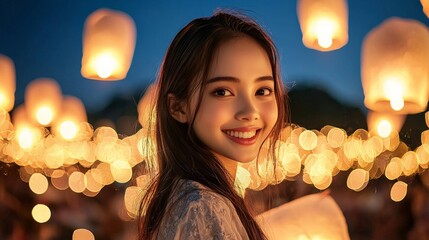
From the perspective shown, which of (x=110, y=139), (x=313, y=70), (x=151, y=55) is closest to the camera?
(x=151, y=55)

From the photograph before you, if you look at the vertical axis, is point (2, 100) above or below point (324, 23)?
below

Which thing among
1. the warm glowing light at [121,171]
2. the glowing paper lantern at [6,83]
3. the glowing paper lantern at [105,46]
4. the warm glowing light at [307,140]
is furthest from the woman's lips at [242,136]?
the warm glowing light at [307,140]

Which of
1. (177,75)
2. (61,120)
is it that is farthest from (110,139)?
(177,75)

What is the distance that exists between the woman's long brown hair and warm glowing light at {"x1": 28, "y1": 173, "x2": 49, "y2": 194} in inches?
104

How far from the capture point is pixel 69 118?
3834 millimetres

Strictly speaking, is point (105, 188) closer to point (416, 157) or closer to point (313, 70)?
point (313, 70)

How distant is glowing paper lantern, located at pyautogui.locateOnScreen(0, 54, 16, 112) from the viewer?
3.00 metres

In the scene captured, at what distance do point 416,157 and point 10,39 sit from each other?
1.84m

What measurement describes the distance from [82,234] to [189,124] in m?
2.31

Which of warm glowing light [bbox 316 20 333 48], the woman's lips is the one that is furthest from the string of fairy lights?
the woman's lips

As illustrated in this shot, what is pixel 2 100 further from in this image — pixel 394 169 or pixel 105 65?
pixel 394 169

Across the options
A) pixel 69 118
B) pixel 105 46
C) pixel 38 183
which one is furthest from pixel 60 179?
pixel 105 46

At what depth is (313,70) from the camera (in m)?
3.88

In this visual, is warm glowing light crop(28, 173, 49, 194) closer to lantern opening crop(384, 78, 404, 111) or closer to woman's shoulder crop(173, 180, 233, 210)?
lantern opening crop(384, 78, 404, 111)
